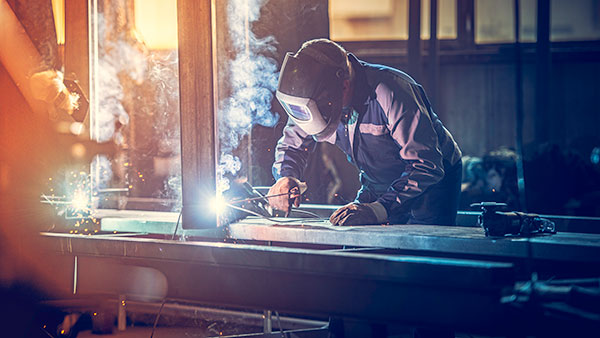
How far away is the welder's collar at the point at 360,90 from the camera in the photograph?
8.98 feet

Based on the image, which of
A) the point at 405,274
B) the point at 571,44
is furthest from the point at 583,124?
the point at 405,274

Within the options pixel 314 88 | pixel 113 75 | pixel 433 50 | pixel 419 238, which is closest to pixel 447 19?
pixel 433 50

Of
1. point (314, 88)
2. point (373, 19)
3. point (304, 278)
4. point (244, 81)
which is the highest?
point (373, 19)

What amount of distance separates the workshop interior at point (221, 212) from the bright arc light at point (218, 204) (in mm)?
19

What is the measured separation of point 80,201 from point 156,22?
1.55 meters

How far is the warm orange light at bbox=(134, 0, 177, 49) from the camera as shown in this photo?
4.23m

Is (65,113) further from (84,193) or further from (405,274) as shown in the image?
(405,274)

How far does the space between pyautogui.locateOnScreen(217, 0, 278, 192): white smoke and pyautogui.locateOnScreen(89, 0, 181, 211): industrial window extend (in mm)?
494

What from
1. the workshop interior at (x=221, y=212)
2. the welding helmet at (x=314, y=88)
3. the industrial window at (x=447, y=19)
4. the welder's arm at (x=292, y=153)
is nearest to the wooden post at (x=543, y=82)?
the industrial window at (x=447, y=19)

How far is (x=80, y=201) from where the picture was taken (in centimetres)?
334

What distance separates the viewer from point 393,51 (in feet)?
32.8

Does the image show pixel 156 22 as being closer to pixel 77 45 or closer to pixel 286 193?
pixel 77 45

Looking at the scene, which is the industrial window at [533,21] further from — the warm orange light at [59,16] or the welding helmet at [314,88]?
the welding helmet at [314,88]

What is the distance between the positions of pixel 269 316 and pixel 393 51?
24.1 feet
